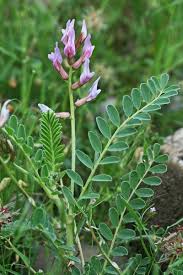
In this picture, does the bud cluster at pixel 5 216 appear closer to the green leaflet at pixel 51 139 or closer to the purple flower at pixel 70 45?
the green leaflet at pixel 51 139

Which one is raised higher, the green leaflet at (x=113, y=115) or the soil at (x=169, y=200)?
the green leaflet at (x=113, y=115)

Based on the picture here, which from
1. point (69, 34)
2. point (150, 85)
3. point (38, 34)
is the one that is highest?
point (38, 34)

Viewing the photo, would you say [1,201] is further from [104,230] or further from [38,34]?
[38,34]

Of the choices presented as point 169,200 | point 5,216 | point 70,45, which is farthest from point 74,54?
point 169,200

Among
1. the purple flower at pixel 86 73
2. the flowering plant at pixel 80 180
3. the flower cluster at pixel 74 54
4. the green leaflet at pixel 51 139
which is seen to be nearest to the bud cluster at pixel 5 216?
the flowering plant at pixel 80 180

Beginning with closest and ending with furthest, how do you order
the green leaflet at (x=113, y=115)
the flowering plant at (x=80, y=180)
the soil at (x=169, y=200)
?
the flowering plant at (x=80, y=180) → the green leaflet at (x=113, y=115) → the soil at (x=169, y=200)

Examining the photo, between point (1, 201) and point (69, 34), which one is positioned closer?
point (69, 34)

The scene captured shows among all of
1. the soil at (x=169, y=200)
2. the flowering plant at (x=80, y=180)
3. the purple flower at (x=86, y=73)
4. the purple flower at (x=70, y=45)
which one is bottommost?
the soil at (x=169, y=200)

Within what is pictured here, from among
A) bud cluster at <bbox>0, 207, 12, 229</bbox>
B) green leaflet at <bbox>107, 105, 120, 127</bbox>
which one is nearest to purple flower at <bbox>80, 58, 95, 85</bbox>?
green leaflet at <bbox>107, 105, 120, 127</bbox>

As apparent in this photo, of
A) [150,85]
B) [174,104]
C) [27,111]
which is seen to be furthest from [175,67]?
[150,85]

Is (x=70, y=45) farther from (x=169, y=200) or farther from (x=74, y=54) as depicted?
(x=169, y=200)

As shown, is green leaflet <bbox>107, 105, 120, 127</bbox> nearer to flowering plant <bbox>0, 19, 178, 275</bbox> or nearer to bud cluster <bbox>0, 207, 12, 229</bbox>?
flowering plant <bbox>0, 19, 178, 275</bbox>
